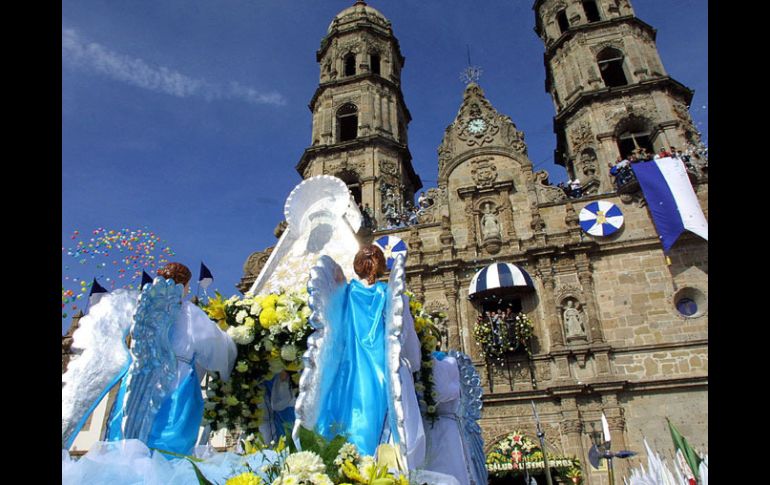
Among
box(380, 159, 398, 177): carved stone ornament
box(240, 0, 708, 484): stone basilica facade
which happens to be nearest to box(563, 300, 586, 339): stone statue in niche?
box(240, 0, 708, 484): stone basilica facade

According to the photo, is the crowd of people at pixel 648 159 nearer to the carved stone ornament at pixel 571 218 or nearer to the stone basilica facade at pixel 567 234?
the stone basilica facade at pixel 567 234

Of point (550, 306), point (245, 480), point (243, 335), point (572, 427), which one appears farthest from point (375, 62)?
point (245, 480)

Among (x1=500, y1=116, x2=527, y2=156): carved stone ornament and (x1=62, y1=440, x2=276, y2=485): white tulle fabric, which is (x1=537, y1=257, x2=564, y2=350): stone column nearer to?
(x1=500, y1=116, x2=527, y2=156): carved stone ornament

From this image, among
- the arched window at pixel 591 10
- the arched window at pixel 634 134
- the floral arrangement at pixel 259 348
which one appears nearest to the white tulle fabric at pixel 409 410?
the floral arrangement at pixel 259 348

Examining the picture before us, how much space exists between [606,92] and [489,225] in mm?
8550

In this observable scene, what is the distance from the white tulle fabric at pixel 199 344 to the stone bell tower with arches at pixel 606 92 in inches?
691

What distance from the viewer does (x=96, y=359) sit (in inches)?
172

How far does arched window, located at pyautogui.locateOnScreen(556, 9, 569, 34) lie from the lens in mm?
25641

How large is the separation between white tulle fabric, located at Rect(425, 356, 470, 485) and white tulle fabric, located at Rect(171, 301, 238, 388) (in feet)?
6.73

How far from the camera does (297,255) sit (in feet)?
20.0

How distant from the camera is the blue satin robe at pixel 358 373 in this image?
3.73m
